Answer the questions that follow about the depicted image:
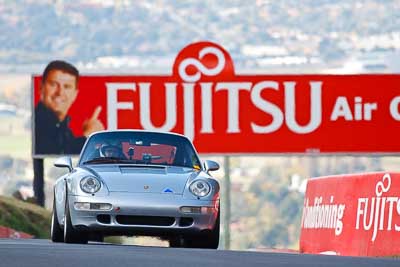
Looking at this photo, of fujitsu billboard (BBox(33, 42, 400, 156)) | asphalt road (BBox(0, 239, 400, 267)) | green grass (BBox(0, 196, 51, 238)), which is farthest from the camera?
fujitsu billboard (BBox(33, 42, 400, 156))

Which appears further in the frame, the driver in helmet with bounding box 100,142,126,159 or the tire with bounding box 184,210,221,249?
the driver in helmet with bounding box 100,142,126,159

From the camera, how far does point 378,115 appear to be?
43.2 meters

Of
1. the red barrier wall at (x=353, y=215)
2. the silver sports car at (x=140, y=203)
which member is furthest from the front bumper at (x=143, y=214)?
the red barrier wall at (x=353, y=215)

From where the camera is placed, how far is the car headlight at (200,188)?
20.1 m

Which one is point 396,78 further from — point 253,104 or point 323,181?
point 323,181

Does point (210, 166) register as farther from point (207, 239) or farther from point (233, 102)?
point (233, 102)

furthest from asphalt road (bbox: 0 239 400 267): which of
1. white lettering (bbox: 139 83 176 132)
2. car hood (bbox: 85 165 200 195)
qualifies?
white lettering (bbox: 139 83 176 132)

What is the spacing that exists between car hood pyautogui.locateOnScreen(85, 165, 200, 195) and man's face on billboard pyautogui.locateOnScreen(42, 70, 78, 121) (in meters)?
22.9

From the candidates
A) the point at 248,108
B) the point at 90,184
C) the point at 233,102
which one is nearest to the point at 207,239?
the point at 90,184

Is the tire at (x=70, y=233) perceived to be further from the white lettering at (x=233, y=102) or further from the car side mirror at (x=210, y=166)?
the white lettering at (x=233, y=102)

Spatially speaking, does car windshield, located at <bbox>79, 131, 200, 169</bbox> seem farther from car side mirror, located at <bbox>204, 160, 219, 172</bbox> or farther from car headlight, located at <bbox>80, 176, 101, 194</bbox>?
car headlight, located at <bbox>80, 176, 101, 194</bbox>

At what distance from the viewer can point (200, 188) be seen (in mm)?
20156

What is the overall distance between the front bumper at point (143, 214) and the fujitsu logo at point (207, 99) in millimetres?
23090

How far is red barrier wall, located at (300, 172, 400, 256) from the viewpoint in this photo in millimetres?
21734
